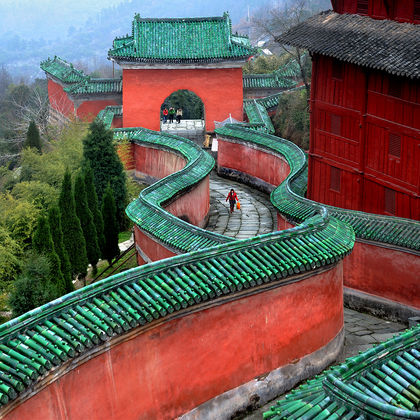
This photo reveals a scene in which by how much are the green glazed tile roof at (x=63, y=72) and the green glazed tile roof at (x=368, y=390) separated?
31.9 meters

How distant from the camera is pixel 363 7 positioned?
23328 mm

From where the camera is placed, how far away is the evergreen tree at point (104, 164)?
25359mm

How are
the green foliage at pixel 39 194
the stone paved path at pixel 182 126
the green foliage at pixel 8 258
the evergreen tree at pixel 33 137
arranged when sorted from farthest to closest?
the stone paved path at pixel 182 126 → the evergreen tree at pixel 33 137 → the green foliage at pixel 39 194 → the green foliage at pixel 8 258

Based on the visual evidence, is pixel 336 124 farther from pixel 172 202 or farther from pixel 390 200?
pixel 172 202

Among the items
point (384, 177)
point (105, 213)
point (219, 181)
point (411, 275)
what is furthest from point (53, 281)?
point (219, 181)

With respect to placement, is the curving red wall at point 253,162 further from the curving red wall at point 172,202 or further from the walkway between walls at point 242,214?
the curving red wall at point 172,202

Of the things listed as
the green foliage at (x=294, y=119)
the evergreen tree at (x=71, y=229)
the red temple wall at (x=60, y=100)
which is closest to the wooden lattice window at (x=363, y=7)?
the evergreen tree at (x=71, y=229)

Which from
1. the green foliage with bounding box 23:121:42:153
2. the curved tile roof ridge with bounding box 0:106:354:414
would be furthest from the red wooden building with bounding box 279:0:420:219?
the green foliage with bounding box 23:121:42:153

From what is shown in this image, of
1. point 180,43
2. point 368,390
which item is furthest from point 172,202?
point 180,43

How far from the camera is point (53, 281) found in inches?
698

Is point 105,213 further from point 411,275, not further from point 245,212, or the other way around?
point 411,275

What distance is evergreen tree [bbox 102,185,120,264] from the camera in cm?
2250

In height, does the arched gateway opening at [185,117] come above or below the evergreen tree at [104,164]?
below

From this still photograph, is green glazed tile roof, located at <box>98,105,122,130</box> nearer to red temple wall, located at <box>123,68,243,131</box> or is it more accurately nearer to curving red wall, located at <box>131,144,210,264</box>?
red temple wall, located at <box>123,68,243,131</box>
